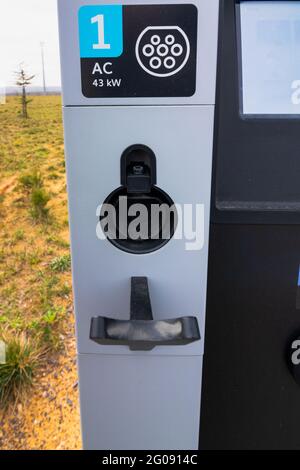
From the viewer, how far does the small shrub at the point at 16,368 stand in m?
2.27

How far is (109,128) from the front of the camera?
68 centimetres

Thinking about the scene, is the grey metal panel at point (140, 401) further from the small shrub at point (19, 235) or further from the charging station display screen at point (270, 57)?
the small shrub at point (19, 235)

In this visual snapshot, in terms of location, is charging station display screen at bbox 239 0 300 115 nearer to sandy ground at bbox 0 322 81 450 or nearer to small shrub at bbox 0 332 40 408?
sandy ground at bbox 0 322 81 450

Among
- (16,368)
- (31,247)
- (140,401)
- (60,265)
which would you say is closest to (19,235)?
(31,247)

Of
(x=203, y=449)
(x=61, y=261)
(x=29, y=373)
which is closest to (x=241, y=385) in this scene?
(x=203, y=449)

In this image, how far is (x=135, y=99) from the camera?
678 mm

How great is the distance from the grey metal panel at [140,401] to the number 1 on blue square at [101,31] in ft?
1.75

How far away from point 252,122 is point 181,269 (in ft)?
0.99

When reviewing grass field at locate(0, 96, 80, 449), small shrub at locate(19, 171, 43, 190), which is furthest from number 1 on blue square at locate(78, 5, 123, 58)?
small shrub at locate(19, 171, 43, 190)

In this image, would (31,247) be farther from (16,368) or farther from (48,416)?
(48,416)

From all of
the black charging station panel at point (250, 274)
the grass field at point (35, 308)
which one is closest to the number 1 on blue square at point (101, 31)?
the black charging station panel at point (250, 274)

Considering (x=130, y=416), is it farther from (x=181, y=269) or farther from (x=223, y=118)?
(x=223, y=118)

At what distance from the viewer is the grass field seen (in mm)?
2107

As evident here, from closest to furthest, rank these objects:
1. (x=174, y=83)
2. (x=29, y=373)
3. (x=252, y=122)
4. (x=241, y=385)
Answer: (x=174, y=83)
(x=252, y=122)
(x=241, y=385)
(x=29, y=373)
